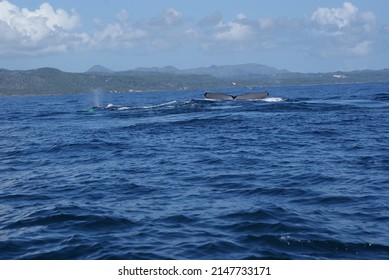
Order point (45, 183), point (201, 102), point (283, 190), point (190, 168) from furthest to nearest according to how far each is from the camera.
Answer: point (201, 102) < point (190, 168) < point (45, 183) < point (283, 190)

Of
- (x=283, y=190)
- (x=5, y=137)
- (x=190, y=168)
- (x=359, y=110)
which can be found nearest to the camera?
(x=283, y=190)

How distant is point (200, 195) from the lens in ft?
67.5

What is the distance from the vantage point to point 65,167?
28641 mm

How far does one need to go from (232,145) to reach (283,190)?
538 inches

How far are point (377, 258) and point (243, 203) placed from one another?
6.63 meters

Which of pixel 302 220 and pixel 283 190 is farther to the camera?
pixel 283 190

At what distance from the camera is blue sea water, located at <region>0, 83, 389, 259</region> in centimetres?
1462

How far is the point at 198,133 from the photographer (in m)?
42.4

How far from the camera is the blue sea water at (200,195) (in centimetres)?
1462
